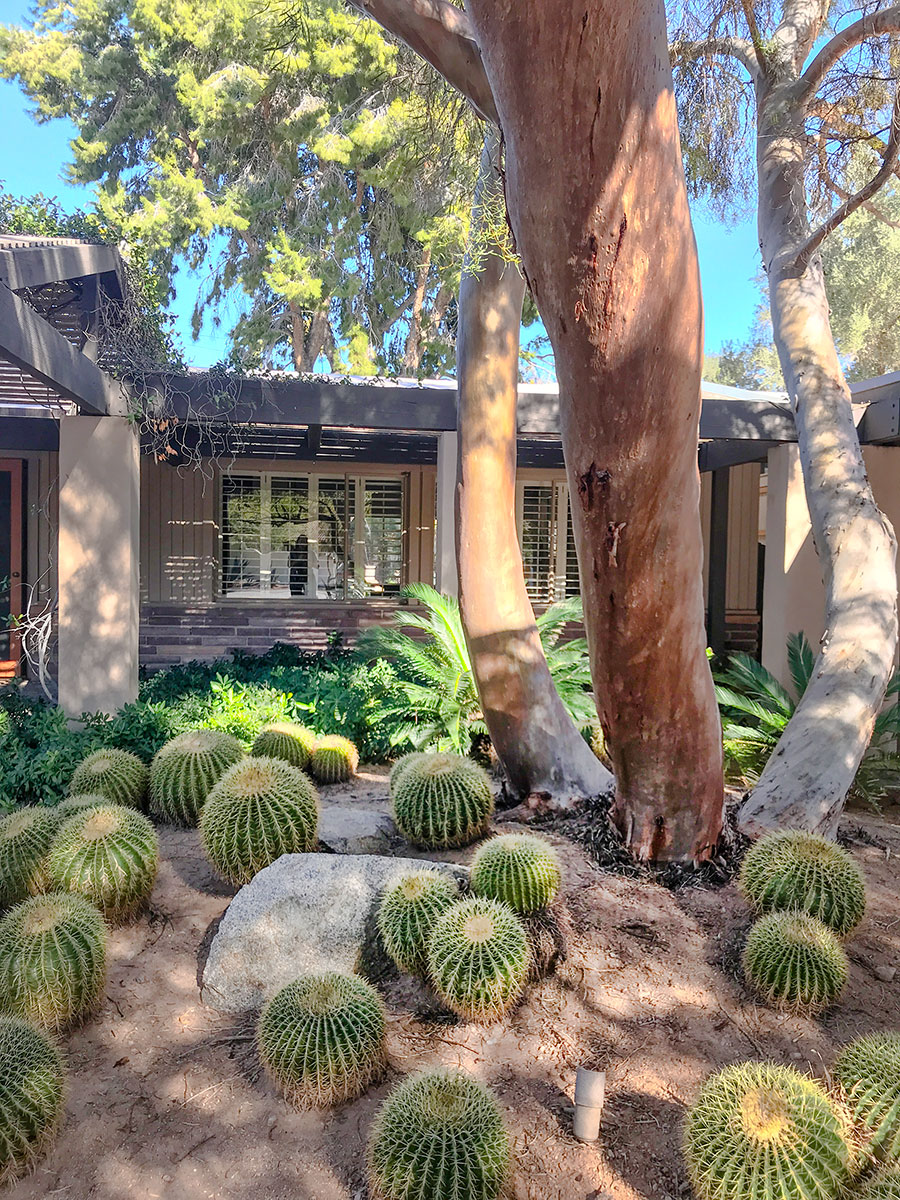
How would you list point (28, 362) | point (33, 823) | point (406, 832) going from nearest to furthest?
point (33, 823), point (406, 832), point (28, 362)

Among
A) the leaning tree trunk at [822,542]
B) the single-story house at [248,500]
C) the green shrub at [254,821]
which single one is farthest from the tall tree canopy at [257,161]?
the green shrub at [254,821]

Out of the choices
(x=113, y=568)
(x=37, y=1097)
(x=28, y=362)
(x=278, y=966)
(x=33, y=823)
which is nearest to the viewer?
(x=37, y=1097)

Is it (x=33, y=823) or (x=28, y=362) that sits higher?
(x=28, y=362)

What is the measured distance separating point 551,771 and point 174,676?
5.34 meters

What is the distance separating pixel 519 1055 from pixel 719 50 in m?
7.03

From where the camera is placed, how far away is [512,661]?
483cm

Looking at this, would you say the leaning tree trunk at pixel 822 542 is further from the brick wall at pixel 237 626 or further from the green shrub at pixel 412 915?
the brick wall at pixel 237 626

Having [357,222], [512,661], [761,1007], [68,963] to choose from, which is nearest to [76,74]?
[357,222]

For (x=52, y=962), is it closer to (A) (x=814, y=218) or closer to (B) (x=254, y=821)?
(B) (x=254, y=821)

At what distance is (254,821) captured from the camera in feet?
13.4

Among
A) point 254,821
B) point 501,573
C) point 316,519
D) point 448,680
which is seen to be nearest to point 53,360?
point 501,573

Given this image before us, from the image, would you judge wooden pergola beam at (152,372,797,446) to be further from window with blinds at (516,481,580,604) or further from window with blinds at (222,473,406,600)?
window with blinds at (516,481,580,604)

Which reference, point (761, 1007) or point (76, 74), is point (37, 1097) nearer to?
point (761, 1007)

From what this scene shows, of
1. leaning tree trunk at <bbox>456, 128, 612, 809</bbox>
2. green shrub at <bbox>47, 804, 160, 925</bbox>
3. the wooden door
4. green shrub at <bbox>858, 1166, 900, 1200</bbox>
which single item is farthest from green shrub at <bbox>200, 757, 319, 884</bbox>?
the wooden door
